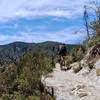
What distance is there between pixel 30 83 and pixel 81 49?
41.5 ft

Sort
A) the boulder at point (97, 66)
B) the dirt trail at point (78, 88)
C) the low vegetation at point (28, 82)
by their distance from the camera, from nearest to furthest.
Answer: the dirt trail at point (78, 88) < the low vegetation at point (28, 82) < the boulder at point (97, 66)

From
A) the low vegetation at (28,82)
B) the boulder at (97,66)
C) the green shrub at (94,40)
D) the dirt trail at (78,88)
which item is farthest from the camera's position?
the green shrub at (94,40)

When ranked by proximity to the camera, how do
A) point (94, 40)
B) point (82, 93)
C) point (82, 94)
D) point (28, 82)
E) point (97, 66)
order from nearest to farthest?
point (82, 94), point (82, 93), point (28, 82), point (97, 66), point (94, 40)

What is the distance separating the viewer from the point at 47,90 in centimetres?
1734

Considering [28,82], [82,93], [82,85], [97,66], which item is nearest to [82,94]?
[82,93]

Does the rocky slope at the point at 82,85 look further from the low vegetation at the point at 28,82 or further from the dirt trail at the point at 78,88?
the low vegetation at the point at 28,82

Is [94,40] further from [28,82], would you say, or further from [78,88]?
[78,88]

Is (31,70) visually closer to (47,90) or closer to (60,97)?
(47,90)

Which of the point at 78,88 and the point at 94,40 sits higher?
the point at 94,40

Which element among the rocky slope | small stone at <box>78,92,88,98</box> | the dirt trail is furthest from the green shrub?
small stone at <box>78,92,88,98</box>

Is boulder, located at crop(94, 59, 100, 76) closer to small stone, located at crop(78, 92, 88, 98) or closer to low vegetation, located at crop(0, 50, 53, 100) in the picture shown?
low vegetation, located at crop(0, 50, 53, 100)

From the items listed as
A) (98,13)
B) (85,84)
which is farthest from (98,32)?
(85,84)

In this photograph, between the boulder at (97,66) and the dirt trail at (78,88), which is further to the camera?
the boulder at (97,66)

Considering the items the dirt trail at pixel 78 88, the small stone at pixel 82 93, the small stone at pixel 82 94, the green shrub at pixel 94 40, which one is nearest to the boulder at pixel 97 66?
the dirt trail at pixel 78 88
